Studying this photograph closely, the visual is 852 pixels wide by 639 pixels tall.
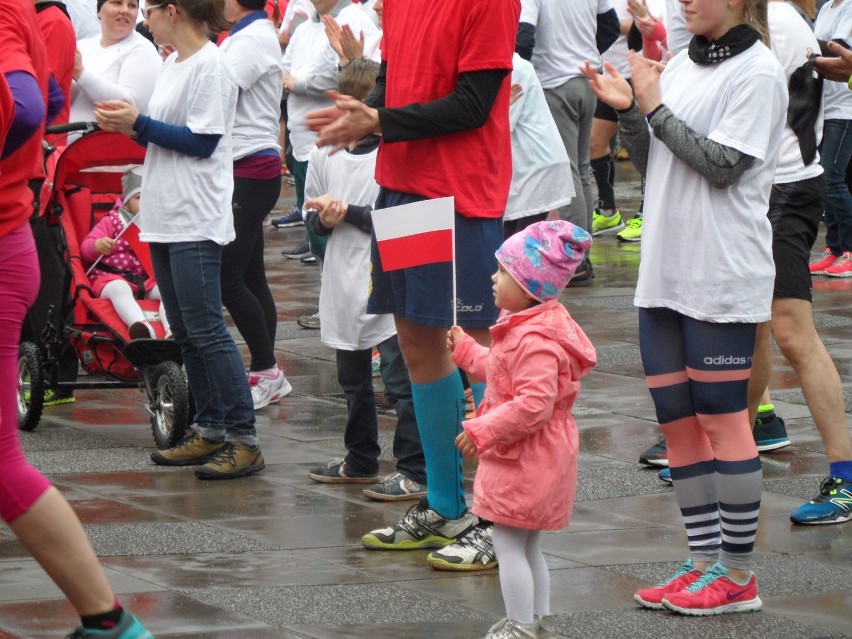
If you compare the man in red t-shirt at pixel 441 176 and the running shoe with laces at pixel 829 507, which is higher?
the man in red t-shirt at pixel 441 176

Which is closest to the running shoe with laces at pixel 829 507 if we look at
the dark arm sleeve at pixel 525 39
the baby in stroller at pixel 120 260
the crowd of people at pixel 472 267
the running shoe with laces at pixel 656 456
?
the crowd of people at pixel 472 267

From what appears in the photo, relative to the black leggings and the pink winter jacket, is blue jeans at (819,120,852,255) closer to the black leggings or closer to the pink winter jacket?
the black leggings

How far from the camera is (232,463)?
7.03 metres

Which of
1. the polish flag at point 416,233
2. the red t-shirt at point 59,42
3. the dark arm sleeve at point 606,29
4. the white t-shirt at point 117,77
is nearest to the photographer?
the polish flag at point 416,233

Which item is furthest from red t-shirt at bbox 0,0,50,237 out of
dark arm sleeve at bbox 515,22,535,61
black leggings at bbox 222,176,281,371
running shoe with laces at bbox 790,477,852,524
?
dark arm sleeve at bbox 515,22,535,61

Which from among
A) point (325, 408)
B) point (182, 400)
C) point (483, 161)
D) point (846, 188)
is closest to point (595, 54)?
point (846, 188)

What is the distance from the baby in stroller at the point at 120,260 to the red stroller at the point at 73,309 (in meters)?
0.05

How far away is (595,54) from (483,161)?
710 centimetres

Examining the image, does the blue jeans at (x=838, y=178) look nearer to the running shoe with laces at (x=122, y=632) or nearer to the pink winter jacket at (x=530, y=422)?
the pink winter jacket at (x=530, y=422)

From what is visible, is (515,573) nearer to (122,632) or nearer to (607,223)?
(122,632)

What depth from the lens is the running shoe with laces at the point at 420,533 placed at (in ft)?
18.9

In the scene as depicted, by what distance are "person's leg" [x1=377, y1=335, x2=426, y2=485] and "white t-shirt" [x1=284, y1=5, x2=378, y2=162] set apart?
5.32m

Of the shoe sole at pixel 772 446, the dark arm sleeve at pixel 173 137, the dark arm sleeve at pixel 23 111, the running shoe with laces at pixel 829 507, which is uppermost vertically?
the dark arm sleeve at pixel 23 111

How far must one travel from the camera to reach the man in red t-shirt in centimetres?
542
